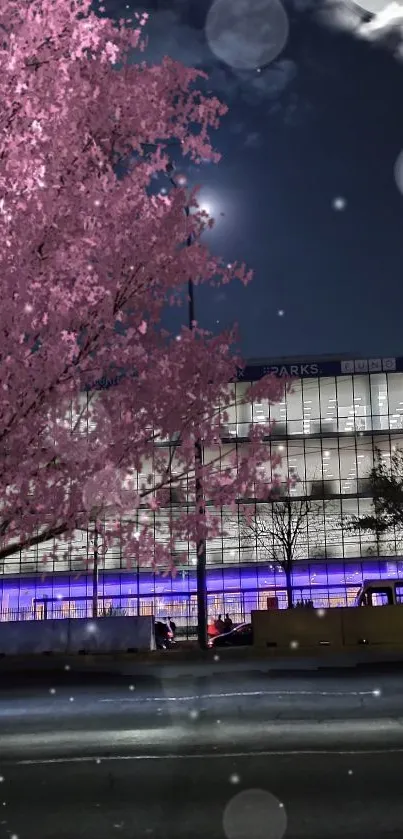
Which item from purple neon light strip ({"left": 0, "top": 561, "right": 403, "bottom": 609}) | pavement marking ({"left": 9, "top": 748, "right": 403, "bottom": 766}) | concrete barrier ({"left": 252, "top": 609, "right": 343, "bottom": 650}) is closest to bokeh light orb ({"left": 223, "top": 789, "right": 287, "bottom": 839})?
pavement marking ({"left": 9, "top": 748, "right": 403, "bottom": 766})

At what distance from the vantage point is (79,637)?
34.1 m

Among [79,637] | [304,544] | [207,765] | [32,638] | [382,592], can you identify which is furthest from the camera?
[304,544]

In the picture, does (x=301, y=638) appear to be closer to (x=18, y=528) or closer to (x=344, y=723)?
(x=344, y=723)

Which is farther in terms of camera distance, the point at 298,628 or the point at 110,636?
the point at 110,636

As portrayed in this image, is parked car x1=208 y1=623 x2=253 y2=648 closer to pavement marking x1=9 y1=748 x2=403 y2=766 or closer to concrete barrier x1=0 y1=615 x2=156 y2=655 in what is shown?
concrete barrier x1=0 y1=615 x2=156 y2=655

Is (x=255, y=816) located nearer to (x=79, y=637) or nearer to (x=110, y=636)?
(x=110, y=636)

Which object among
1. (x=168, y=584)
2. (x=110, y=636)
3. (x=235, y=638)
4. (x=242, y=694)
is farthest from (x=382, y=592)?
(x=168, y=584)

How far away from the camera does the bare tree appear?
198 feet

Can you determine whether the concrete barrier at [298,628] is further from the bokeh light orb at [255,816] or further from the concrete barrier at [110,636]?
the bokeh light orb at [255,816]

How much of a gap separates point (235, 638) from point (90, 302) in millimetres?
30235

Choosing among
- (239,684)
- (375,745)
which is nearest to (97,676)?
(239,684)

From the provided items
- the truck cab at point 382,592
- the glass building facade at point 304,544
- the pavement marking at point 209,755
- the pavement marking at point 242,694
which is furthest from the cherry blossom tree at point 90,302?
the glass building facade at point 304,544

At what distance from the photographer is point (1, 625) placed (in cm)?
3403

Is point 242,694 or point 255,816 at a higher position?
point 255,816
